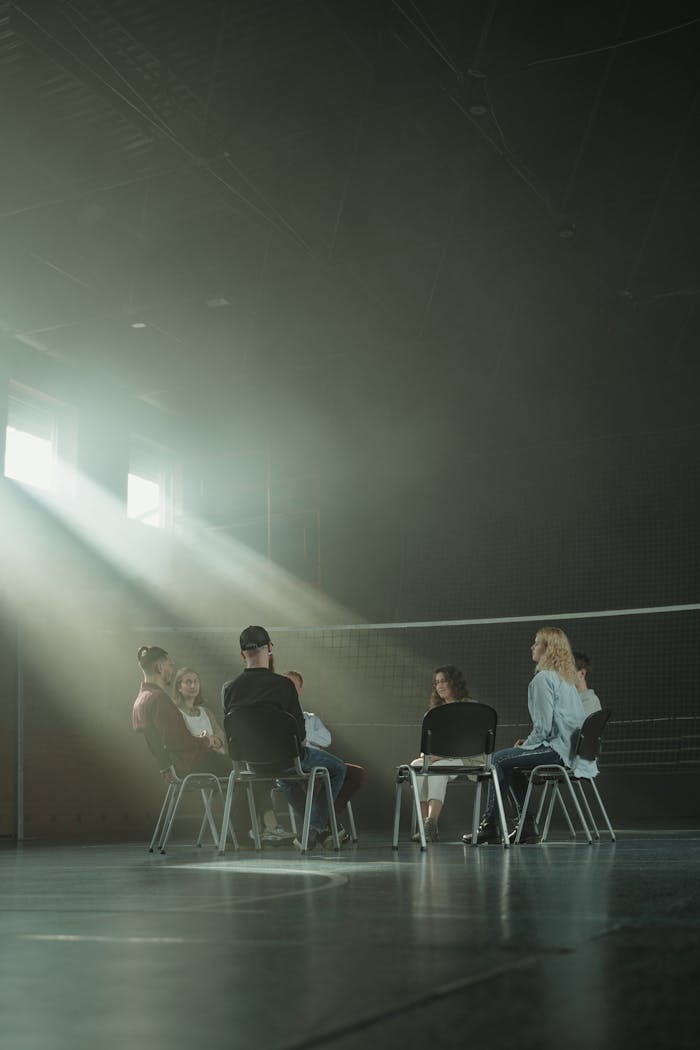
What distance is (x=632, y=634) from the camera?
13.6m

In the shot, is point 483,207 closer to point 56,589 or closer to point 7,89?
point 7,89

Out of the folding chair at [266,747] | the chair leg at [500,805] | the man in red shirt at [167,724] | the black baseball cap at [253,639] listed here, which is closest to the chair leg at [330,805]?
the folding chair at [266,747]

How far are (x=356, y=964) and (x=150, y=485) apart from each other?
16616mm

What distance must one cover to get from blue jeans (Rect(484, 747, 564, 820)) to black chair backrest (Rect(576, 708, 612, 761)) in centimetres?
13

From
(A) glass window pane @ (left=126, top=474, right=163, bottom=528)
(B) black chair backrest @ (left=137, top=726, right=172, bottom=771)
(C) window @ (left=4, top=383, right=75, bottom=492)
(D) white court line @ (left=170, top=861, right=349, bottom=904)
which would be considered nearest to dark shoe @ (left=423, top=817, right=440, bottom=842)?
(B) black chair backrest @ (left=137, top=726, right=172, bottom=771)

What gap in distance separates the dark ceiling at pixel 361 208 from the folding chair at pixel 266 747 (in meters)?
5.54

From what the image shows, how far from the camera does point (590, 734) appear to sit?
652 cm

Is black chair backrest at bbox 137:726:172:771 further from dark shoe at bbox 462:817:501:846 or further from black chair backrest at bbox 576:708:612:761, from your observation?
black chair backrest at bbox 576:708:612:761

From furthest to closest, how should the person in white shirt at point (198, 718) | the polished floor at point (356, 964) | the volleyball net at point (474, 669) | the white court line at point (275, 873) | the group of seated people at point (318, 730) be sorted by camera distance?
1. the volleyball net at point (474, 669)
2. the person in white shirt at point (198, 718)
3. the group of seated people at point (318, 730)
4. the white court line at point (275, 873)
5. the polished floor at point (356, 964)

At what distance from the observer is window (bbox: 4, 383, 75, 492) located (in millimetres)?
15117

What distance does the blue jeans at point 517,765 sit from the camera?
6504 millimetres

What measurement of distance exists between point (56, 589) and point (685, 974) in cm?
1016

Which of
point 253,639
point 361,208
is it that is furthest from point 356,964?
point 361,208

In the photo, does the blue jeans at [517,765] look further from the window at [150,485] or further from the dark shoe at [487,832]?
the window at [150,485]
